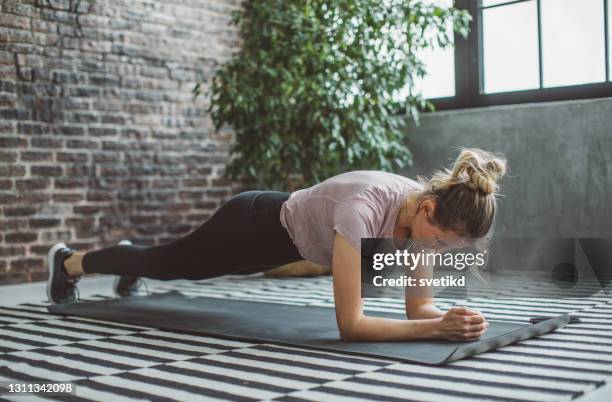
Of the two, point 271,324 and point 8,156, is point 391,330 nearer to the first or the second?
point 271,324

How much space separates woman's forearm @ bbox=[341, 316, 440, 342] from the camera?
92.0 inches

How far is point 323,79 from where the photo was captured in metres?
4.33

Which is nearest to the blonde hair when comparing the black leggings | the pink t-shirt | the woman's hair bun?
the woman's hair bun

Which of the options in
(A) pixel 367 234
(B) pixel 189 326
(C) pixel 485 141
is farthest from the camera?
(C) pixel 485 141

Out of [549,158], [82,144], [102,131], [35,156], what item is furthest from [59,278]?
[549,158]

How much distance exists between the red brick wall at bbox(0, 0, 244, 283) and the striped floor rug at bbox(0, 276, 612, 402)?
4.04ft

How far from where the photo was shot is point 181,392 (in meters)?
1.91

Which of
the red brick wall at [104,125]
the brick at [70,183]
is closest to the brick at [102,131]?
the red brick wall at [104,125]

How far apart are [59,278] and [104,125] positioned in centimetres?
117

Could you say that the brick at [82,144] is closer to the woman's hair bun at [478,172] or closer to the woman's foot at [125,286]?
the woman's foot at [125,286]

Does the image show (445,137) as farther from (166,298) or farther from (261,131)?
(166,298)

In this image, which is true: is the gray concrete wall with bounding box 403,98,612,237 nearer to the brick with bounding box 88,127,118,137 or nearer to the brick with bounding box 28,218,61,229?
the brick with bounding box 88,127,118,137

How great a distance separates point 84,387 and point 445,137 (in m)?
3.35

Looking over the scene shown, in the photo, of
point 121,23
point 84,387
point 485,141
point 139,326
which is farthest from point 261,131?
point 84,387
